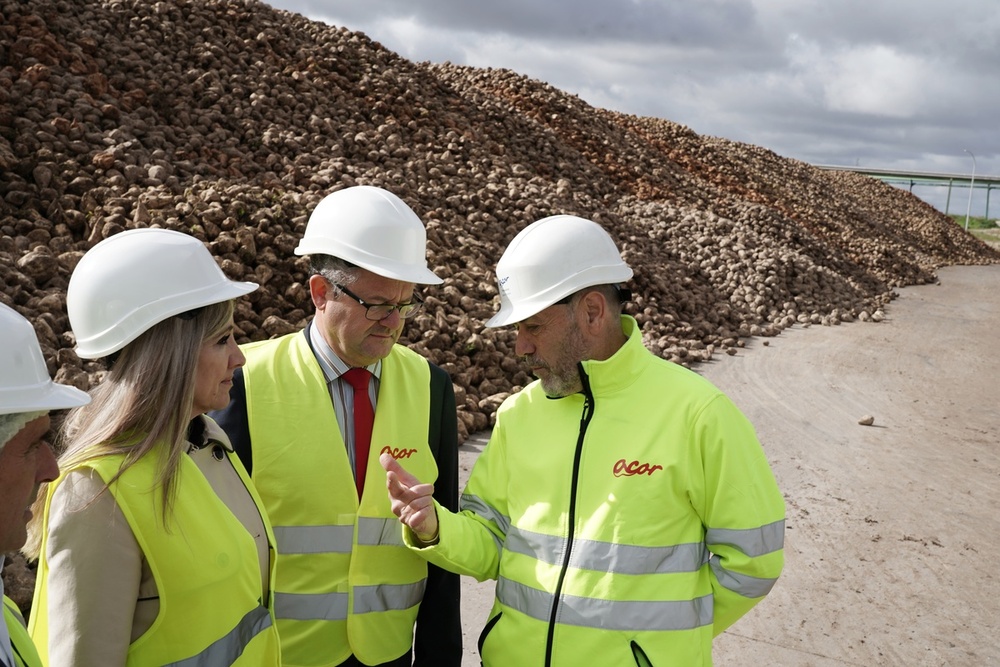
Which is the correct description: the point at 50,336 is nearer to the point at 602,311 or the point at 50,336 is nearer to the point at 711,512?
the point at 602,311

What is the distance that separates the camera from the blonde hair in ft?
6.40

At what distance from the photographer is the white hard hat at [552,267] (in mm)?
2604

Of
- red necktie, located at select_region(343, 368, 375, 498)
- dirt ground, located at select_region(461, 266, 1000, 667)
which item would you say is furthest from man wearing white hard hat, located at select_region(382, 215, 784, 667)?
dirt ground, located at select_region(461, 266, 1000, 667)

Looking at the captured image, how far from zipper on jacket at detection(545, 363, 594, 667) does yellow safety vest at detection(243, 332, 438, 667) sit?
527 mm

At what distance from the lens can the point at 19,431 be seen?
1.63 m

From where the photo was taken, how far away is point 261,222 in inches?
305

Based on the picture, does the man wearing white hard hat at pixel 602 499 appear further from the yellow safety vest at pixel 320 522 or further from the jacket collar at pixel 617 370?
the yellow safety vest at pixel 320 522

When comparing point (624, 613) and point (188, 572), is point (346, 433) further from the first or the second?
point (624, 613)

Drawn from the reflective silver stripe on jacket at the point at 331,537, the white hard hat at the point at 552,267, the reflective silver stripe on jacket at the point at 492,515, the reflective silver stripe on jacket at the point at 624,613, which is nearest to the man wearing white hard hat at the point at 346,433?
the reflective silver stripe on jacket at the point at 331,537

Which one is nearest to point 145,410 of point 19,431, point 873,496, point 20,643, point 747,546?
point 19,431

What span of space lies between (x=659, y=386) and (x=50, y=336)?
4783 mm

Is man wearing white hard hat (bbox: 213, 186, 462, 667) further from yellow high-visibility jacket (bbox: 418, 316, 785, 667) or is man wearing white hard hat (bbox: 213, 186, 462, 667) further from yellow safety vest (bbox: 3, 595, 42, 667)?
yellow safety vest (bbox: 3, 595, 42, 667)

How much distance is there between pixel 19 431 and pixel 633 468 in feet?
5.11

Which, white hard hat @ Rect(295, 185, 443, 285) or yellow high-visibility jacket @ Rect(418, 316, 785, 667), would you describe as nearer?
yellow high-visibility jacket @ Rect(418, 316, 785, 667)
